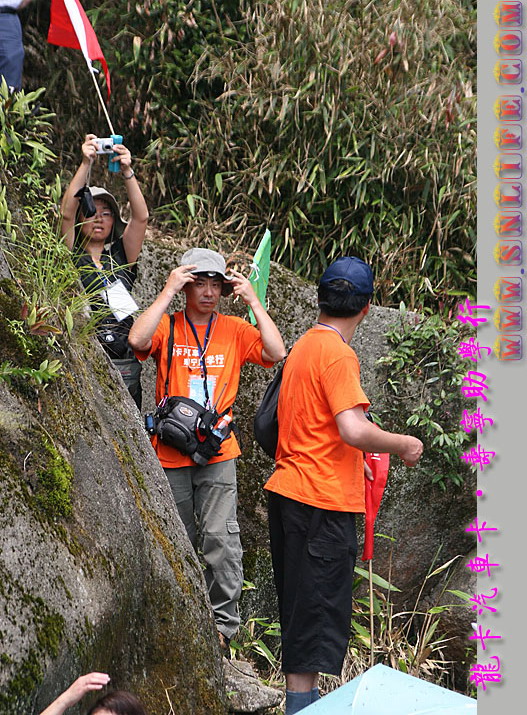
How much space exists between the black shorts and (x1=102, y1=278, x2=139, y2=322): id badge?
1.31 metres

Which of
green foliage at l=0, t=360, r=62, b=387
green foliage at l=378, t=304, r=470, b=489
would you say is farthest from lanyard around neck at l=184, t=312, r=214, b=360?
green foliage at l=378, t=304, r=470, b=489

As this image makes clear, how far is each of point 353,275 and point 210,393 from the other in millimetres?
1055

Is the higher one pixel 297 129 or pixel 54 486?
pixel 297 129

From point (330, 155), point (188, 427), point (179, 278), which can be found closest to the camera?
point (188, 427)

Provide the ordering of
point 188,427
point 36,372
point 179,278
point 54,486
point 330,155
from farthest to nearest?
point 330,155
point 179,278
point 188,427
point 36,372
point 54,486

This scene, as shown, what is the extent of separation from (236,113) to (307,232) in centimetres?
107

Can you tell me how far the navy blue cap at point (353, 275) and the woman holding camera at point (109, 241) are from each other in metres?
1.07

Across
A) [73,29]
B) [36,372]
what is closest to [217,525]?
[36,372]

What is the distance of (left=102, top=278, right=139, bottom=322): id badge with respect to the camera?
448cm

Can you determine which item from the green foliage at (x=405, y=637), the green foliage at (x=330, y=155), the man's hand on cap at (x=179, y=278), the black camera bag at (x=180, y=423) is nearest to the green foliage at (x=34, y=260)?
the man's hand on cap at (x=179, y=278)

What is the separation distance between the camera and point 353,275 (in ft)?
12.7

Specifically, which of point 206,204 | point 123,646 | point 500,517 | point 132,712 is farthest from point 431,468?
point 500,517

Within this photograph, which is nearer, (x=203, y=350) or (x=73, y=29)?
(x=203, y=350)

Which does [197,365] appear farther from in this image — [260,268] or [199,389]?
[260,268]
